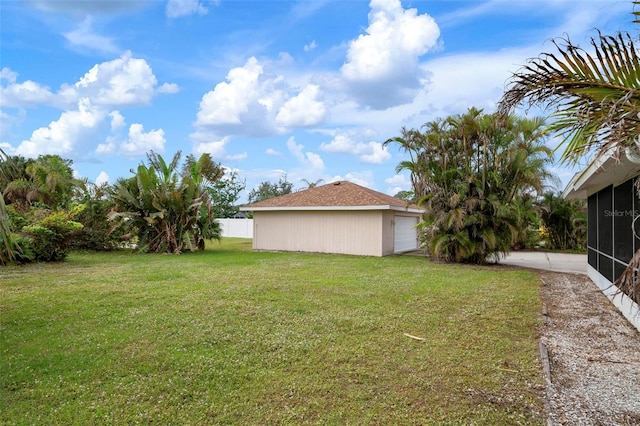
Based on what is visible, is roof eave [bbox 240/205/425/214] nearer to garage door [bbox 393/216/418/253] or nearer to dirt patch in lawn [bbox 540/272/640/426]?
garage door [bbox 393/216/418/253]

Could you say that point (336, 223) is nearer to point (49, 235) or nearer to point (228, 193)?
point (49, 235)

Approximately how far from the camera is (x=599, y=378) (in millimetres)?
4203

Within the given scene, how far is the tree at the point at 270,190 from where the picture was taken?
44.3 m

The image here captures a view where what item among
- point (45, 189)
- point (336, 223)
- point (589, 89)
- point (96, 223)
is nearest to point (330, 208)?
point (336, 223)

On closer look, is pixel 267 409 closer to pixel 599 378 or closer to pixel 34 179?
pixel 599 378

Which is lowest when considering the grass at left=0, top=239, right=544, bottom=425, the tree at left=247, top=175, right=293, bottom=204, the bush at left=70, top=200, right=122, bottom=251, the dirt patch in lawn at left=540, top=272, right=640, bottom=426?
the dirt patch in lawn at left=540, top=272, right=640, bottom=426

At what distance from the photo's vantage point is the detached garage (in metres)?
17.7

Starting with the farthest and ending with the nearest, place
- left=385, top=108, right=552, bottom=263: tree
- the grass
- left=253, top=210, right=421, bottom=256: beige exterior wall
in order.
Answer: left=253, top=210, right=421, bottom=256: beige exterior wall
left=385, top=108, right=552, bottom=263: tree
the grass

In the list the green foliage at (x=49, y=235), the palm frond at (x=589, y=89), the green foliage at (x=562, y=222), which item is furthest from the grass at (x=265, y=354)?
the green foliage at (x=562, y=222)

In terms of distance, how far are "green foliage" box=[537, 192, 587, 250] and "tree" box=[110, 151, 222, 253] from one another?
54.7 ft

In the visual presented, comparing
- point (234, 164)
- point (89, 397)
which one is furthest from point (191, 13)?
point (234, 164)

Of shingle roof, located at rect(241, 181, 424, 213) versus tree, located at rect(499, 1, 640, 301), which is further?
shingle roof, located at rect(241, 181, 424, 213)

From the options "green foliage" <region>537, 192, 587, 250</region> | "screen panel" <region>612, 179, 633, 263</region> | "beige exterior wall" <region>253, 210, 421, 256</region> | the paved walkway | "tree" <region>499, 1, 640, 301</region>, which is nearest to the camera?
"tree" <region>499, 1, 640, 301</region>

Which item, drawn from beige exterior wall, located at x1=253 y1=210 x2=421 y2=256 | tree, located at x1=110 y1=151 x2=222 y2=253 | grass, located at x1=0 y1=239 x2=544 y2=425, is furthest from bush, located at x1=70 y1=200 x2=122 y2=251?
grass, located at x1=0 y1=239 x2=544 y2=425
